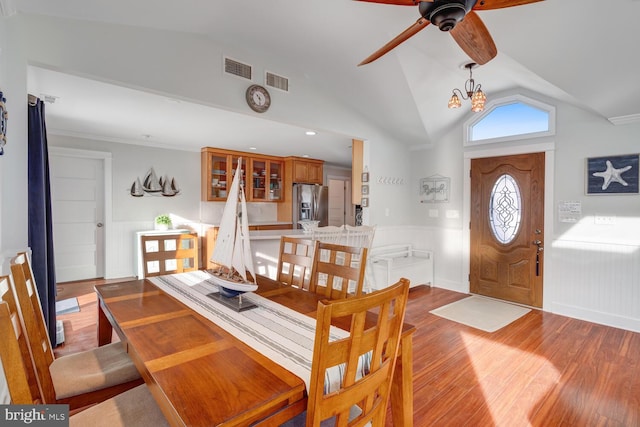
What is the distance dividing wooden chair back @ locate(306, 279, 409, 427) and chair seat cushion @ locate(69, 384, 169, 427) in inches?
25.7

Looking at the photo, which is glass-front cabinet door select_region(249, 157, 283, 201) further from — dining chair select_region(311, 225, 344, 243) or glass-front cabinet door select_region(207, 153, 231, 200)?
dining chair select_region(311, 225, 344, 243)

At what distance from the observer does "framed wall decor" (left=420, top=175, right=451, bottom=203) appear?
185 inches

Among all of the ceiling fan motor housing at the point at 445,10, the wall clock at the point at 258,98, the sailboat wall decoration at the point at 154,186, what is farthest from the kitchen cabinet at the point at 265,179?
the ceiling fan motor housing at the point at 445,10

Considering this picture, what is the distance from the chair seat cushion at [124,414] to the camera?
1.12 meters

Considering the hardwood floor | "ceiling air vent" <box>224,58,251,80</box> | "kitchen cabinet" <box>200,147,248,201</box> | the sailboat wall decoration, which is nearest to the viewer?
the hardwood floor

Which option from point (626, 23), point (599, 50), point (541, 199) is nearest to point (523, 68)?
point (599, 50)

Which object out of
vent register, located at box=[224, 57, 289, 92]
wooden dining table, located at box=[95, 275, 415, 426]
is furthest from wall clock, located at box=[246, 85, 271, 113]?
wooden dining table, located at box=[95, 275, 415, 426]

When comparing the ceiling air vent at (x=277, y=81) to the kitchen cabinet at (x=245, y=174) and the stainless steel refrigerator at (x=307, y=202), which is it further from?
the stainless steel refrigerator at (x=307, y=202)

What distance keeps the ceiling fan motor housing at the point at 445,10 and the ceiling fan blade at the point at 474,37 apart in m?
0.24

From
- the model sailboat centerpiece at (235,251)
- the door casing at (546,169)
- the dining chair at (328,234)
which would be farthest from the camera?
the door casing at (546,169)

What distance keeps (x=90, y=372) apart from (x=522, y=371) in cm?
284

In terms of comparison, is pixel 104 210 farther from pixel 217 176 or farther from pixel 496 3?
pixel 496 3

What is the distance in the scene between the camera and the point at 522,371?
7.98ft

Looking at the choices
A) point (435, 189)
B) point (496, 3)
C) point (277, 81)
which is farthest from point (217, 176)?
point (496, 3)
